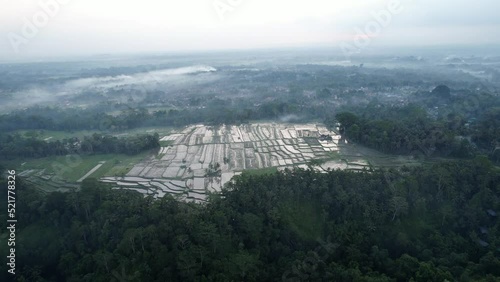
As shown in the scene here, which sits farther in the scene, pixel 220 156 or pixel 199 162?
pixel 220 156

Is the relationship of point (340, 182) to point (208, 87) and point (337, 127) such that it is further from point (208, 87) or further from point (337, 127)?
point (208, 87)

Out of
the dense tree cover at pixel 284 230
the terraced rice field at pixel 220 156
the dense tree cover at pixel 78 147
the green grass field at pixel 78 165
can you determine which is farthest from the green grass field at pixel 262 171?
the dense tree cover at pixel 78 147

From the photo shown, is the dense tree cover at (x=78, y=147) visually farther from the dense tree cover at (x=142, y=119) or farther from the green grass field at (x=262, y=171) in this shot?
the green grass field at (x=262, y=171)

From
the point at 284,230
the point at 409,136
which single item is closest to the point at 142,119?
the point at 284,230

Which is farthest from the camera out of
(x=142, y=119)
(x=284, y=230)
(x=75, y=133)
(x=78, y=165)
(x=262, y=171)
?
(x=142, y=119)

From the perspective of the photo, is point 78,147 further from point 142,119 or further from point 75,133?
point 142,119

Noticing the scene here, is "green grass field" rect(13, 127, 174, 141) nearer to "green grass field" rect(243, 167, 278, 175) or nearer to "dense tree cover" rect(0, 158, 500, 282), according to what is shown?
"green grass field" rect(243, 167, 278, 175)

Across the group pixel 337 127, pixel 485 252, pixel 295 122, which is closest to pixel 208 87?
pixel 295 122
